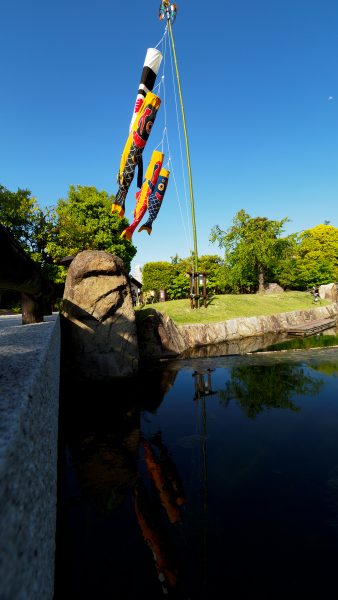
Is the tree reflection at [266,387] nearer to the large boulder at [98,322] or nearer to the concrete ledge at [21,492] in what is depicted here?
the large boulder at [98,322]

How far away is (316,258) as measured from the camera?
3722 centimetres

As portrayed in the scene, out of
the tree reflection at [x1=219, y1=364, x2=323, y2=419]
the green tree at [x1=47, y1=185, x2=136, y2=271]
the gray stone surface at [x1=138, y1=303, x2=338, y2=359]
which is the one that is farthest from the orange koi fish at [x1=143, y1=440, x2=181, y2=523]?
the green tree at [x1=47, y1=185, x2=136, y2=271]

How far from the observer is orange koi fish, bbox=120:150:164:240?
12.5 m

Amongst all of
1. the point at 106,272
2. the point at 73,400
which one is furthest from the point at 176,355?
the point at 73,400

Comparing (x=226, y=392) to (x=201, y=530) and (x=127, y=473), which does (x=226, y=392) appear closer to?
(x=127, y=473)

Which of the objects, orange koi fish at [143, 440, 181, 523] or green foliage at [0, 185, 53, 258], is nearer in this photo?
orange koi fish at [143, 440, 181, 523]

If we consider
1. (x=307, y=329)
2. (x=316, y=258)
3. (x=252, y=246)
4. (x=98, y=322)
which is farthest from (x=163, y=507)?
(x=316, y=258)

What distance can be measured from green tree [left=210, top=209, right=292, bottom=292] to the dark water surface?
21.5 metres

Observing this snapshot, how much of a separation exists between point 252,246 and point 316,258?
15188mm

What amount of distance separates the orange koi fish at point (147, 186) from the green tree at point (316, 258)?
22.3 meters

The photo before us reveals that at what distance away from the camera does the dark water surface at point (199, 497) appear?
243 centimetres

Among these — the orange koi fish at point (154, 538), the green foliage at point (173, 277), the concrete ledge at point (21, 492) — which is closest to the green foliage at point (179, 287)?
the green foliage at point (173, 277)

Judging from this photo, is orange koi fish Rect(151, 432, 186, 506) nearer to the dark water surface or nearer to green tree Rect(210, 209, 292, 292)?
the dark water surface

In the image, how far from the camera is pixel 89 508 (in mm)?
3309
